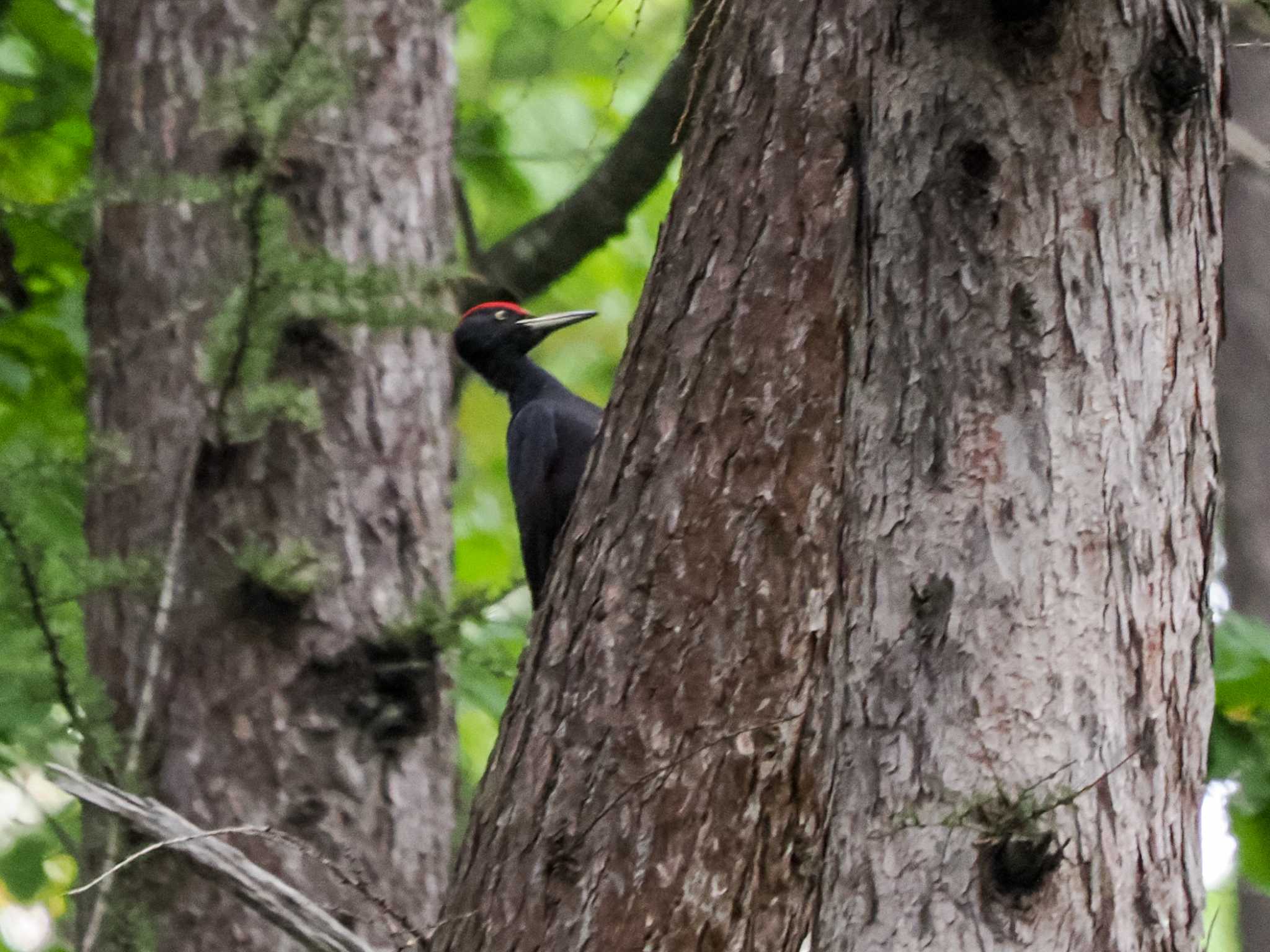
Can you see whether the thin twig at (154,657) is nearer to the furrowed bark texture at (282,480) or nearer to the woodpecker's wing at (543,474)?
the furrowed bark texture at (282,480)

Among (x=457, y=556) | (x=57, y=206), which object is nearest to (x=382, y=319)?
(x=57, y=206)

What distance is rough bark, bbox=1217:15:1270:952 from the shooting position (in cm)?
488

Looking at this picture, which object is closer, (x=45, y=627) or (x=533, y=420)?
(x=45, y=627)

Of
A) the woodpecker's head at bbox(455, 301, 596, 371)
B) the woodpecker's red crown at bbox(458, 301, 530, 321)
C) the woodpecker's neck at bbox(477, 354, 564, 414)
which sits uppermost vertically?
the woodpecker's red crown at bbox(458, 301, 530, 321)

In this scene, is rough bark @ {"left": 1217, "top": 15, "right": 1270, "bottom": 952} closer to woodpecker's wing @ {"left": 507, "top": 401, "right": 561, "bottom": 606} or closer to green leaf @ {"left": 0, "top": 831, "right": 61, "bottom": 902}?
woodpecker's wing @ {"left": 507, "top": 401, "right": 561, "bottom": 606}

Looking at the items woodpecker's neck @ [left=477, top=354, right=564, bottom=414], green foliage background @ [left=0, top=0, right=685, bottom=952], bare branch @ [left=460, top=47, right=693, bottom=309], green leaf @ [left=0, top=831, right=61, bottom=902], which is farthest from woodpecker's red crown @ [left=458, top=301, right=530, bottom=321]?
green leaf @ [left=0, top=831, right=61, bottom=902]

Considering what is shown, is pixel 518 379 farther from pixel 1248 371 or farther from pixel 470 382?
pixel 1248 371

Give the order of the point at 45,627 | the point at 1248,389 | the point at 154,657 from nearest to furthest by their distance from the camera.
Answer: the point at 45,627 < the point at 154,657 < the point at 1248,389

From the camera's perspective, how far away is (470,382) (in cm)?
636

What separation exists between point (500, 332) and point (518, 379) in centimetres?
19

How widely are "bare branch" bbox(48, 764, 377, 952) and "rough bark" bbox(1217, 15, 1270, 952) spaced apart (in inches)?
140

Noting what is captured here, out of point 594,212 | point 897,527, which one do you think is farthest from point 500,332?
point 897,527

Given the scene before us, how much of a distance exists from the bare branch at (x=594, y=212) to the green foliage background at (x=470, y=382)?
0.14 m

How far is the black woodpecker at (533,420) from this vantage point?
4.93 m
